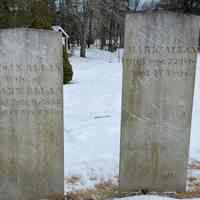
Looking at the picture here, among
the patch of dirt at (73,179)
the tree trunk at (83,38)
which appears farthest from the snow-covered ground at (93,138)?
the tree trunk at (83,38)

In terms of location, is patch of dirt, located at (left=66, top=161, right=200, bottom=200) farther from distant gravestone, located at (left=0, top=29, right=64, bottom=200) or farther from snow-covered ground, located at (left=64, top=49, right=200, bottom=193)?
distant gravestone, located at (left=0, top=29, right=64, bottom=200)

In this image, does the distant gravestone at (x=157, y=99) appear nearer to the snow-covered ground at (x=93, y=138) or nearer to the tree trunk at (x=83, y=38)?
the snow-covered ground at (x=93, y=138)

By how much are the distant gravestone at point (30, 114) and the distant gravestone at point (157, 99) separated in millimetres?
712

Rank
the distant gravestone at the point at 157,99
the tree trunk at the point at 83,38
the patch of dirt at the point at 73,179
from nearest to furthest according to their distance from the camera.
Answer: the distant gravestone at the point at 157,99, the patch of dirt at the point at 73,179, the tree trunk at the point at 83,38

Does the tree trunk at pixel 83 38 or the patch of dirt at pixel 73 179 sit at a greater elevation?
the tree trunk at pixel 83 38

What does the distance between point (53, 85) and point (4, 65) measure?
0.49m

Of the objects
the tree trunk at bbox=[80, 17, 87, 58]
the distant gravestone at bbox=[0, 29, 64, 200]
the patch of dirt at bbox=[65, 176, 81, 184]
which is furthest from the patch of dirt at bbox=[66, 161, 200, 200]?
the tree trunk at bbox=[80, 17, 87, 58]

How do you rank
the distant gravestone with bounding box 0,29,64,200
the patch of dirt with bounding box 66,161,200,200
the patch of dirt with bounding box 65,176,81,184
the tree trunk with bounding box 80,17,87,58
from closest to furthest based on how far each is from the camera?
the distant gravestone with bounding box 0,29,64,200, the patch of dirt with bounding box 66,161,200,200, the patch of dirt with bounding box 65,176,81,184, the tree trunk with bounding box 80,17,87,58

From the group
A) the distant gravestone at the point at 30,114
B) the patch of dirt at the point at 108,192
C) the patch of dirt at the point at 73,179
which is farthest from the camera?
the patch of dirt at the point at 73,179

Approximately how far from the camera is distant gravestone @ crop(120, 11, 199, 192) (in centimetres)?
253

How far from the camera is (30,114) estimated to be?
256 centimetres

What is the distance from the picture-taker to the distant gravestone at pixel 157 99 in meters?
2.53

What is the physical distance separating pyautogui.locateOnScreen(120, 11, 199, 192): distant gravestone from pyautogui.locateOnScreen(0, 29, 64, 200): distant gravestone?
712mm

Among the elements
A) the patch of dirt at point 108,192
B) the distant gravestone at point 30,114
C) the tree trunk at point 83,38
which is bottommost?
the patch of dirt at point 108,192
